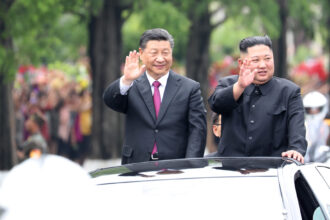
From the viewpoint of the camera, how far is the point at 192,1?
1942 cm

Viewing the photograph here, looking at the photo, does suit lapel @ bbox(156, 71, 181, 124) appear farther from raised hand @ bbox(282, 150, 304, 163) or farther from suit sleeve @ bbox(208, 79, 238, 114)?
raised hand @ bbox(282, 150, 304, 163)

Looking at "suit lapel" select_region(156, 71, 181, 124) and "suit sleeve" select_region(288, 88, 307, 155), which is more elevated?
"suit lapel" select_region(156, 71, 181, 124)

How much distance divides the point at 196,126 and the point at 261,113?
515 millimetres

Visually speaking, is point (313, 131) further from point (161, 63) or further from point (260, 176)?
point (260, 176)

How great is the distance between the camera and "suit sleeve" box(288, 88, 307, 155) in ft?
21.2

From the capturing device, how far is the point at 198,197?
4613mm

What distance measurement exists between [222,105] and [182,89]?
64cm

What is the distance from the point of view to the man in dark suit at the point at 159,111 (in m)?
6.97

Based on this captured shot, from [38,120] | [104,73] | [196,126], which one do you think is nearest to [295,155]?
[196,126]

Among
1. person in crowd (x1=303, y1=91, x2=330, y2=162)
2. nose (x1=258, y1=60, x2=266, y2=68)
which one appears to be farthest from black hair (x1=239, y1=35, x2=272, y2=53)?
person in crowd (x1=303, y1=91, x2=330, y2=162)

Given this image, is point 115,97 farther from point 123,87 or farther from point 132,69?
point 132,69

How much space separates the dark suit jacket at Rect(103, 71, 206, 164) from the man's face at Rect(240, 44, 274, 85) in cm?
53

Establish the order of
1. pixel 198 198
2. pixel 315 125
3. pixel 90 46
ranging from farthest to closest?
pixel 90 46 < pixel 315 125 < pixel 198 198

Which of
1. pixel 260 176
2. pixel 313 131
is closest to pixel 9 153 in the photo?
pixel 313 131
